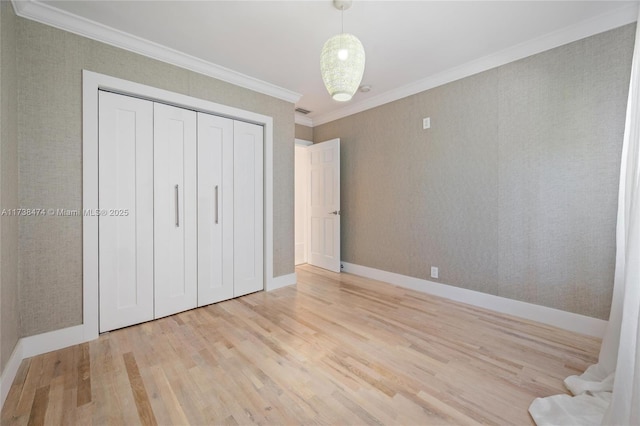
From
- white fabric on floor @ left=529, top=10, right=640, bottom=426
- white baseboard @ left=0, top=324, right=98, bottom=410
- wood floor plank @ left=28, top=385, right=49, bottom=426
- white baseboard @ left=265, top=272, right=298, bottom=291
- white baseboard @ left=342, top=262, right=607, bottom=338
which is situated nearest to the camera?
white fabric on floor @ left=529, top=10, right=640, bottom=426

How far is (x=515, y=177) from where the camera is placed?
8.73 feet

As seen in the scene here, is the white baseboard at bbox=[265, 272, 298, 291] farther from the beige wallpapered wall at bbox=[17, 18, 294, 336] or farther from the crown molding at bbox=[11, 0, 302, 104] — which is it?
the crown molding at bbox=[11, 0, 302, 104]

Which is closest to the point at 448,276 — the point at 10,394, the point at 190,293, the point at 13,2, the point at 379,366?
the point at 379,366

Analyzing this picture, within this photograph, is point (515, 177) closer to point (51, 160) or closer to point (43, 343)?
point (51, 160)

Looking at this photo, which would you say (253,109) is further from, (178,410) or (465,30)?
(178,410)

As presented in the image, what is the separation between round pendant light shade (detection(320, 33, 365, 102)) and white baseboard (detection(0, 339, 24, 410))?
258 cm

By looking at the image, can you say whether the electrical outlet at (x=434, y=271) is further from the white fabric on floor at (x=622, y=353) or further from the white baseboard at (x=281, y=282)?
the white baseboard at (x=281, y=282)

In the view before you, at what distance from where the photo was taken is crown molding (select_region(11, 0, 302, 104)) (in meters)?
1.97

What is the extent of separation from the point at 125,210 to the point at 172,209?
0.39 metres

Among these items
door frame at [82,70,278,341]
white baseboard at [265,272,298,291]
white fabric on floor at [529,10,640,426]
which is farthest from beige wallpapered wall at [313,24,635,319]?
door frame at [82,70,278,341]

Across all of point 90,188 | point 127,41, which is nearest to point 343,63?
point 127,41

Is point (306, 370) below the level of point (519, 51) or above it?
below

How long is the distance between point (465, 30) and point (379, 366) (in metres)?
2.84

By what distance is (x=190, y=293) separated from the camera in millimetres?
2812
